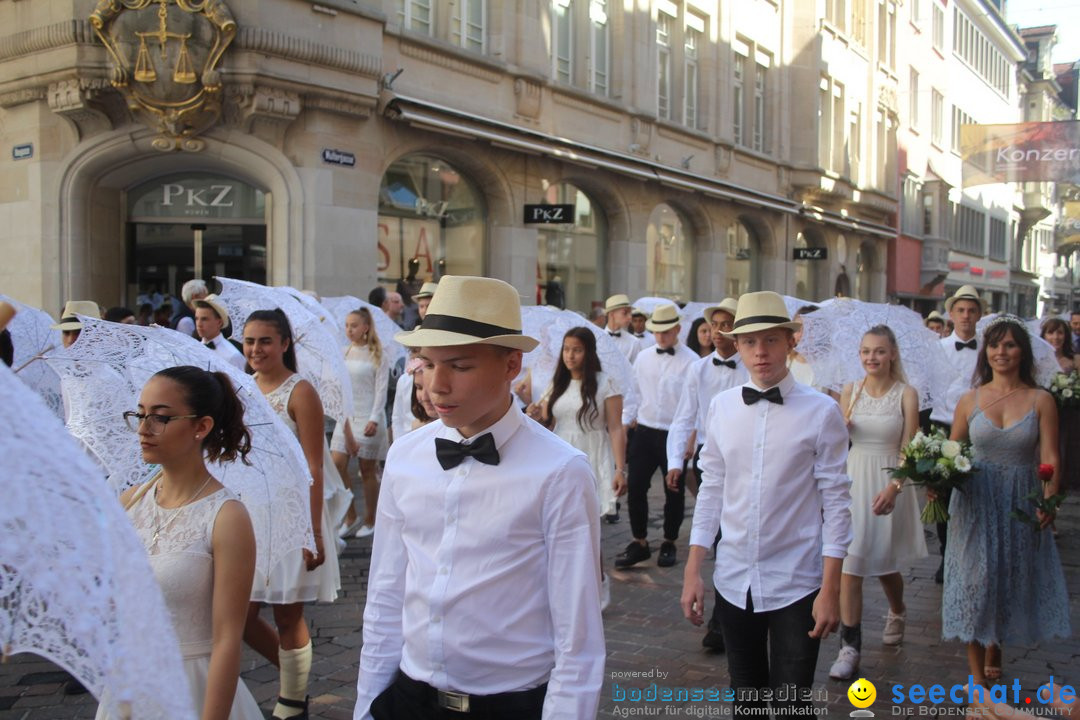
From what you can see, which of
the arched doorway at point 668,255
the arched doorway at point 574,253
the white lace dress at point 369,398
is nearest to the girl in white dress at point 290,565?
the white lace dress at point 369,398

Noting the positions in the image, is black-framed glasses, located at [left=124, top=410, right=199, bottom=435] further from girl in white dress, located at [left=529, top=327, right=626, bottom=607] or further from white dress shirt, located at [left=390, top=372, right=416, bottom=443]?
white dress shirt, located at [left=390, top=372, right=416, bottom=443]

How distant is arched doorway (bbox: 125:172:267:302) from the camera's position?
1602 cm

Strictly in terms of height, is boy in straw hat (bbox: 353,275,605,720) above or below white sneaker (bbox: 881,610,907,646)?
above

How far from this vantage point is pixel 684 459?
281 inches

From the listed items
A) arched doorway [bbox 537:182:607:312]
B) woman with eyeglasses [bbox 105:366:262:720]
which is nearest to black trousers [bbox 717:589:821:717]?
woman with eyeglasses [bbox 105:366:262:720]

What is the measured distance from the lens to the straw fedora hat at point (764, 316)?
4.12 m

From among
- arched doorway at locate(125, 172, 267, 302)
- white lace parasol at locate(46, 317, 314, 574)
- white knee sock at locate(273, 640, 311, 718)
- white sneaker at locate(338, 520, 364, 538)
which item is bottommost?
white sneaker at locate(338, 520, 364, 538)

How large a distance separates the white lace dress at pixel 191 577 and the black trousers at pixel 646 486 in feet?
16.2

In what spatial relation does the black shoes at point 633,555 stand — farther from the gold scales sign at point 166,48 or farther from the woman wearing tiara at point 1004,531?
the gold scales sign at point 166,48

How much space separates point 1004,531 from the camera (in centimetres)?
532

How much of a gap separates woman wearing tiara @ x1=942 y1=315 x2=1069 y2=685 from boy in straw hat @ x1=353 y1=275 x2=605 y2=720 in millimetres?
A: 3450

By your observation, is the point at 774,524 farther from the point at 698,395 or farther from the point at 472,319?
the point at 698,395

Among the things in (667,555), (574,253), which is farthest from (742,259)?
(667,555)

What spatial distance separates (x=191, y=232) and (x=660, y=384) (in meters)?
10.5
